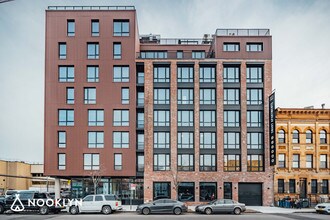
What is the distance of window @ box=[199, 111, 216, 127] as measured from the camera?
4238 cm

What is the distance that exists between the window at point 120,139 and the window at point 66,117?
216 inches

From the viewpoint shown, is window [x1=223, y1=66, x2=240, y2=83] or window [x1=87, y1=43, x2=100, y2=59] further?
window [x1=223, y1=66, x2=240, y2=83]

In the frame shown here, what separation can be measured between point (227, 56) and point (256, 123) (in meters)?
9.01

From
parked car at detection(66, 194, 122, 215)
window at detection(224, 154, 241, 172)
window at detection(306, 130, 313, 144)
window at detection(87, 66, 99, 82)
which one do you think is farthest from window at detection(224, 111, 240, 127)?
parked car at detection(66, 194, 122, 215)

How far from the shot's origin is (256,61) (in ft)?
139

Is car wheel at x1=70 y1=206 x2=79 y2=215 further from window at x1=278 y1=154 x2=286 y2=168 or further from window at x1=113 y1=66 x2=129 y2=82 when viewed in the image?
window at x1=278 y1=154 x2=286 y2=168

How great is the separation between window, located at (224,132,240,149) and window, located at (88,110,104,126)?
15.1 metres

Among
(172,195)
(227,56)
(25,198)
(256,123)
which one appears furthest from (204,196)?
(25,198)

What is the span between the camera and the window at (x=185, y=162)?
137ft

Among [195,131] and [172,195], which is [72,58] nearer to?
[195,131]

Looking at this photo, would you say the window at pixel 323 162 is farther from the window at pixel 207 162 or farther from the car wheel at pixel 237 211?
the car wheel at pixel 237 211

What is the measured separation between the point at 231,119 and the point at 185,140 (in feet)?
20.3

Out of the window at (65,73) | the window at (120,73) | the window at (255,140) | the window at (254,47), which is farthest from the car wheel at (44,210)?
the window at (254,47)

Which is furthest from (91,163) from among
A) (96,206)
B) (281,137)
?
(281,137)
